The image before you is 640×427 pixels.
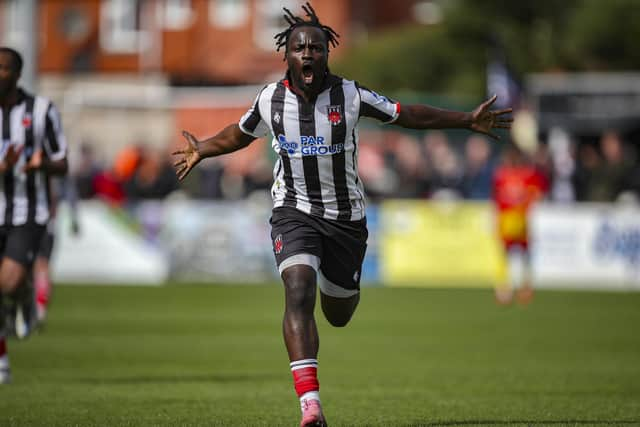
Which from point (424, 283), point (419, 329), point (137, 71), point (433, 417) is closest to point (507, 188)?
point (424, 283)

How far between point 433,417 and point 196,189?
67.5 feet

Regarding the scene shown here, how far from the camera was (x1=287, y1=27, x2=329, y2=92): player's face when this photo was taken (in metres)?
7.57

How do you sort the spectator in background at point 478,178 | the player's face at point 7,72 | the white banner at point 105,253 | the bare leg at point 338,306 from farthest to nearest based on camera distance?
the spectator in background at point 478,178 < the white banner at point 105,253 < the player's face at point 7,72 < the bare leg at point 338,306

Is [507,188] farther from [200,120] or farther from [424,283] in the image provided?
[200,120]

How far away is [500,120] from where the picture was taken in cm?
816

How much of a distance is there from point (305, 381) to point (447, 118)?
1932 mm

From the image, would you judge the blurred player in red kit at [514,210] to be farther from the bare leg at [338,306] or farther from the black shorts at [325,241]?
the black shorts at [325,241]

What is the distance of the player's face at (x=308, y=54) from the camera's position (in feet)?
24.8

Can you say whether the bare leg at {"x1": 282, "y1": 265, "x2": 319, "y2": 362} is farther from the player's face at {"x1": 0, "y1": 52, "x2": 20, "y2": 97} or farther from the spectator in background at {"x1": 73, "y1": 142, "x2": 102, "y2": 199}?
the spectator in background at {"x1": 73, "y1": 142, "x2": 102, "y2": 199}

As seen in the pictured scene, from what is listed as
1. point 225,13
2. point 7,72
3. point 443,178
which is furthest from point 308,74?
point 225,13

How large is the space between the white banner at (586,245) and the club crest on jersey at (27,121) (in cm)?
1539

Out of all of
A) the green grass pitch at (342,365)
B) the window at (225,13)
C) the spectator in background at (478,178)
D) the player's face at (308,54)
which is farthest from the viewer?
the window at (225,13)

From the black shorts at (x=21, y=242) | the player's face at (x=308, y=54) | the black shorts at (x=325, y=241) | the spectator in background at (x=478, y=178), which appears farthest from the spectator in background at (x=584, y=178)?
the player's face at (x=308, y=54)

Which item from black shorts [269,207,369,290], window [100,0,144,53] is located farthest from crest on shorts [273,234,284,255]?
window [100,0,144,53]
